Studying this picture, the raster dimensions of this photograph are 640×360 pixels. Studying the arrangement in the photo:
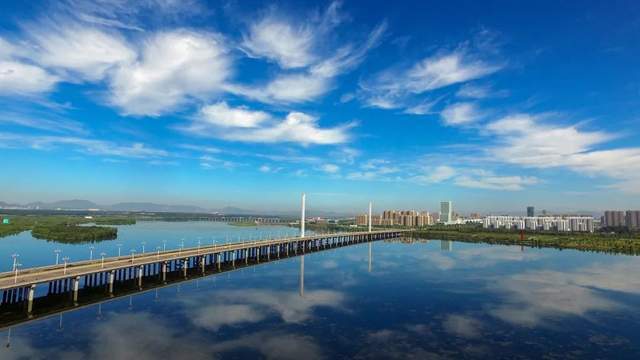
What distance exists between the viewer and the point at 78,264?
47.6m

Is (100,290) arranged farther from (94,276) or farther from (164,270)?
(164,270)

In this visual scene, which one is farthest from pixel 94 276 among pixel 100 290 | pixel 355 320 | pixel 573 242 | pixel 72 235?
pixel 573 242

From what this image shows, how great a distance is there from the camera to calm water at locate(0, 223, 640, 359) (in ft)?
93.9

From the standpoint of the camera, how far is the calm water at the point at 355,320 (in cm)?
2862

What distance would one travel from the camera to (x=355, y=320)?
1435 inches

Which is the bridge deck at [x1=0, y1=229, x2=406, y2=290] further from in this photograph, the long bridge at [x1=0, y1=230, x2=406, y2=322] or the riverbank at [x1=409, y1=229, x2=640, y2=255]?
the riverbank at [x1=409, y1=229, x2=640, y2=255]

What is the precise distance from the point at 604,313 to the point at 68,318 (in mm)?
46154

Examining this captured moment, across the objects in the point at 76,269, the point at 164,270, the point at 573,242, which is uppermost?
the point at 573,242

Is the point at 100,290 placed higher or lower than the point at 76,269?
lower

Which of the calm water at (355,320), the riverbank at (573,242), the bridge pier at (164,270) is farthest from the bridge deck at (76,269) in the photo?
the riverbank at (573,242)

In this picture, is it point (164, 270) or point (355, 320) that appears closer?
point (355, 320)

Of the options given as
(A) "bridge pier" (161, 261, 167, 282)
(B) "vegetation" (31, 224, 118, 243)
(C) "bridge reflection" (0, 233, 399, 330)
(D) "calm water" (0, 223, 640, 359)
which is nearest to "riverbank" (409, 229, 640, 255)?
(D) "calm water" (0, 223, 640, 359)

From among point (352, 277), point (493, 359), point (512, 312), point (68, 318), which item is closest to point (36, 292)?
point (68, 318)

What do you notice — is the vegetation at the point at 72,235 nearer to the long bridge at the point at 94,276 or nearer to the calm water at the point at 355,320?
the long bridge at the point at 94,276
